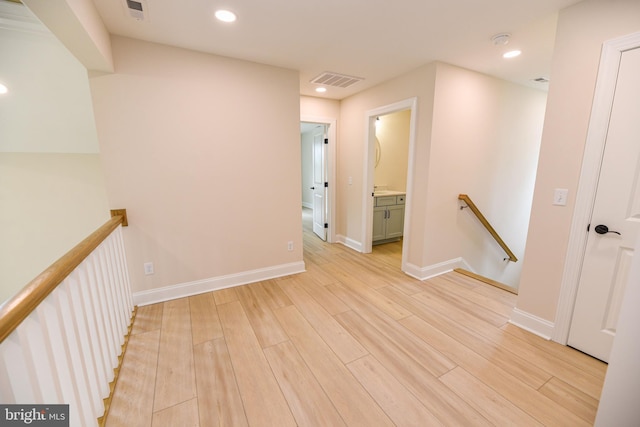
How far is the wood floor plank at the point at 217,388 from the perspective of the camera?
1400mm

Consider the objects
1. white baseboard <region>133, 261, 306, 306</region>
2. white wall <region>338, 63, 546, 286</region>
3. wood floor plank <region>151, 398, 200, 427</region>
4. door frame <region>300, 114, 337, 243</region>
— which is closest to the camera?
wood floor plank <region>151, 398, 200, 427</region>

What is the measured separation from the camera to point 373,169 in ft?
12.7

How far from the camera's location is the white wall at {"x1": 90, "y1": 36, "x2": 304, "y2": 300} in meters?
Result: 2.30

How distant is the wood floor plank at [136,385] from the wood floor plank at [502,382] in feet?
6.33

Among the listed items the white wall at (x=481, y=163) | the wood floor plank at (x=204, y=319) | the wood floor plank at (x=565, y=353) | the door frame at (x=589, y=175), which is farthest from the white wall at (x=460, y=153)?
the wood floor plank at (x=204, y=319)

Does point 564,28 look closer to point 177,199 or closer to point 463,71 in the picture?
point 463,71

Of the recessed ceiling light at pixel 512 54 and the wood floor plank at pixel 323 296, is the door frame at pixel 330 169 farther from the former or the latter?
the recessed ceiling light at pixel 512 54

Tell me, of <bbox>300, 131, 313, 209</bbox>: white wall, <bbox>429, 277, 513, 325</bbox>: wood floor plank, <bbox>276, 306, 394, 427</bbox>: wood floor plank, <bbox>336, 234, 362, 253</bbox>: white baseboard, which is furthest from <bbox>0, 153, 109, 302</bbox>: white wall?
<bbox>300, 131, 313, 209</bbox>: white wall

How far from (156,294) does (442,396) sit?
2.64 metres

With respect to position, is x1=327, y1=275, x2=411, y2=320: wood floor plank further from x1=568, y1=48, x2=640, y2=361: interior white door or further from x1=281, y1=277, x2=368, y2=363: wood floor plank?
x1=568, y1=48, x2=640, y2=361: interior white door

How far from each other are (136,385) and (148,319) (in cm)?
81

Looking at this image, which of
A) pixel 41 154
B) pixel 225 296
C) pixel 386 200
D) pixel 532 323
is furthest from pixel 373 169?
pixel 41 154

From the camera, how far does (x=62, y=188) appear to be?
2889 mm

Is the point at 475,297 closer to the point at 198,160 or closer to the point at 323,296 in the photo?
the point at 323,296
